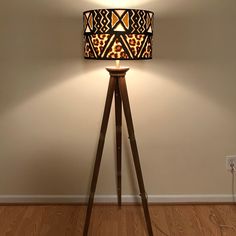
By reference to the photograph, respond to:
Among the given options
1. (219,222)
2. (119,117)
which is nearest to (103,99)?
(119,117)

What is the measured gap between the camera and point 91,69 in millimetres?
2252

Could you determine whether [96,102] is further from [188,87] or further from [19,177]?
[19,177]

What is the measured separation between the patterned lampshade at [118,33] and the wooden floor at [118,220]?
1.08 metres

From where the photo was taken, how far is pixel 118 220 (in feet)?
7.35

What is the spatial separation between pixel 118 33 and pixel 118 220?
3.99 feet

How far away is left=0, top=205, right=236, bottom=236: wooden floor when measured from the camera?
6.93 ft

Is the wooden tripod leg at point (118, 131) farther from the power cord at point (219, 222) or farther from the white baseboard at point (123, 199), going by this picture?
the power cord at point (219, 222)

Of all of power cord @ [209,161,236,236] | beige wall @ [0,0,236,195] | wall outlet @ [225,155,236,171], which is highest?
beige wall @ [0,0,236,195]

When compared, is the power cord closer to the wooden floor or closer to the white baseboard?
the wooden floor

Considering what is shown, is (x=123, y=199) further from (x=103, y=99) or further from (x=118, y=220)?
(x=103, y=99)

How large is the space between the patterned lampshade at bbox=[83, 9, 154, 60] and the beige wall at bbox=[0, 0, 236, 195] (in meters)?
0.47

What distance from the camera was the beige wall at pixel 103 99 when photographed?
2.19 m

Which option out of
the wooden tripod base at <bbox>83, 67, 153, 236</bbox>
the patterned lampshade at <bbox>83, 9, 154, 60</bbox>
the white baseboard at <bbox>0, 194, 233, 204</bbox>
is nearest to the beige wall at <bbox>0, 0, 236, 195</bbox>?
the white baseboard at <bbox>0, 194, 233, 204</bbox>

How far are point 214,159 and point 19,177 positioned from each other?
1.38 metres
